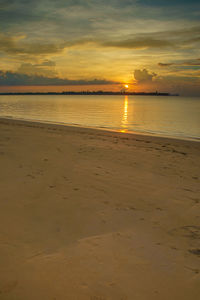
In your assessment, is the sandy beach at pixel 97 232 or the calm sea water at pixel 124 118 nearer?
the sandy beach at pixel 97 232

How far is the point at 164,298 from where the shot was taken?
2.72 meters

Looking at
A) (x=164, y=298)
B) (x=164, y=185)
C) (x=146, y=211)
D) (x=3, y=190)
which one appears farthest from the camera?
(x=164, y=185)

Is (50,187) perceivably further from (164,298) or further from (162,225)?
(164,298)

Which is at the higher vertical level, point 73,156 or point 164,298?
point 73,156

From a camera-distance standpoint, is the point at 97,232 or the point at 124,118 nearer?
the point at 97,232

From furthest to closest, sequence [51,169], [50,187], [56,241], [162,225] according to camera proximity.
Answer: [51,169], [50,187], [162,225], [56,241]

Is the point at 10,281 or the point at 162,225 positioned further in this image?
the point at 162,225

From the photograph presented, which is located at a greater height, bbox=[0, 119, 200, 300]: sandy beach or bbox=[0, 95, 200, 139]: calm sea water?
bbox=[0, 95, 200, 139]: calm sea water

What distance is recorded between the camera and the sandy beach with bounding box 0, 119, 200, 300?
111 inches

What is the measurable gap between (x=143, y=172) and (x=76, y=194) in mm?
2870

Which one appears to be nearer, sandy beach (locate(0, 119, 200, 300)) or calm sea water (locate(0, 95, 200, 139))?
sandy beach (locate(0, 119, 200, 300))

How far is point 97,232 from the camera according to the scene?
4035 millimetres

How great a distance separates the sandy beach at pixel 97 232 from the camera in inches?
111

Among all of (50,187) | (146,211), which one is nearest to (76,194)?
(50,187)
